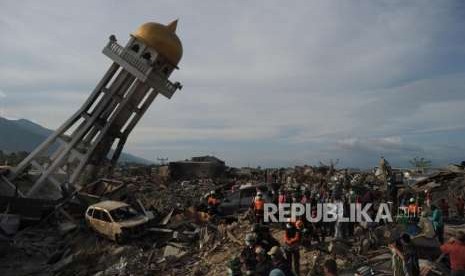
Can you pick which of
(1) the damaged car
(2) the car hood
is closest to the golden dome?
(1) the damaged car

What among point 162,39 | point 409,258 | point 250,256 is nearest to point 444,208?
point 409,258

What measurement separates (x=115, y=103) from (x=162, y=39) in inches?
237

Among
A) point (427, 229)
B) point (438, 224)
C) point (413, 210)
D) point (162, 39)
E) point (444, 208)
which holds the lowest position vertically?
point (427, 229)

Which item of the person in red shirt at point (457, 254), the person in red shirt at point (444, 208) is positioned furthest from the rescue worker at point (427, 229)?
the person in red shirt at point (444, 208)

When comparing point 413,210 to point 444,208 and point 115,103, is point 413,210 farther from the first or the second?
point 115,103

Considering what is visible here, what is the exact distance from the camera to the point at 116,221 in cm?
1748

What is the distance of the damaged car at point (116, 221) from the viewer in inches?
669

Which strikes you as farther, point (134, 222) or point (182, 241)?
point (134, 222)

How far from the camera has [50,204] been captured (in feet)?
76.5

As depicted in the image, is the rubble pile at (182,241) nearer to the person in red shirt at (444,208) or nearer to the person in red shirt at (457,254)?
the person in red shirt at (444,208)

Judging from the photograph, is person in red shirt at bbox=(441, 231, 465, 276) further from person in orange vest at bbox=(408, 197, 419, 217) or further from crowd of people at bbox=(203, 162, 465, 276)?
person in orange vest at bbox=(408, 197, 419, 217)

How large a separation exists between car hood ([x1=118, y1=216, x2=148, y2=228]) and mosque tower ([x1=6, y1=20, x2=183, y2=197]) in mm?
13694

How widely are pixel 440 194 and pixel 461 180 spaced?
1.77 m

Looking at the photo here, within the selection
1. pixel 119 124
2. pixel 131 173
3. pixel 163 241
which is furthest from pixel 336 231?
pixel 131 173
